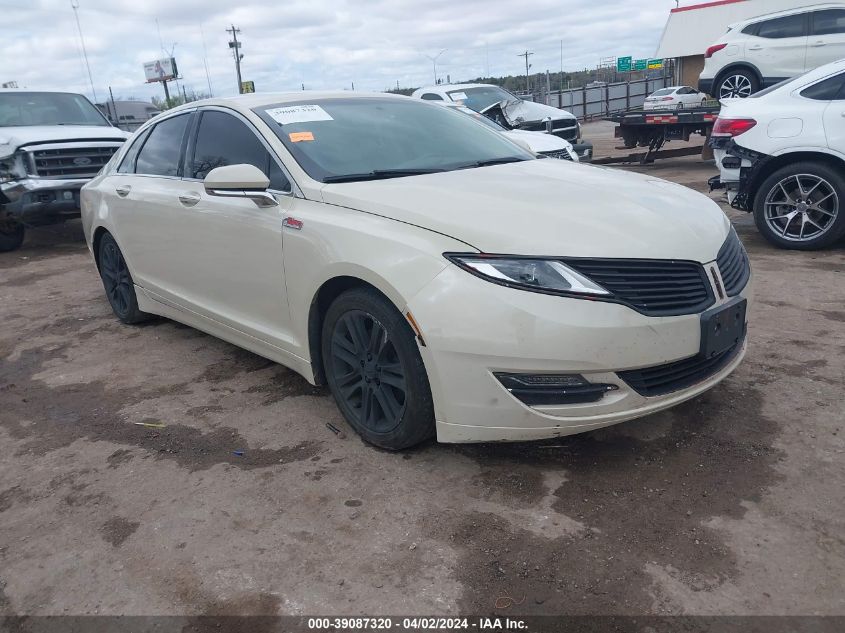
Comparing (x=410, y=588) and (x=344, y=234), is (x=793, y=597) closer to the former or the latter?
(x=410, y=588)

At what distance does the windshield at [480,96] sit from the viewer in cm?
1295

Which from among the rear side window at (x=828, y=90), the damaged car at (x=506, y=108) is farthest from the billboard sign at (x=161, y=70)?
the rear side window at (x=828, y=90)

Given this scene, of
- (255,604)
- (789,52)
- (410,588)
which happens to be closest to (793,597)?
(410,588)

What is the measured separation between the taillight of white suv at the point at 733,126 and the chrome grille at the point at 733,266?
3.59 metres

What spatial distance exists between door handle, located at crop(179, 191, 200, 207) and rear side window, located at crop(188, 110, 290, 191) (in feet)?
0.39

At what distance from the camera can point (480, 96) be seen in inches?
522

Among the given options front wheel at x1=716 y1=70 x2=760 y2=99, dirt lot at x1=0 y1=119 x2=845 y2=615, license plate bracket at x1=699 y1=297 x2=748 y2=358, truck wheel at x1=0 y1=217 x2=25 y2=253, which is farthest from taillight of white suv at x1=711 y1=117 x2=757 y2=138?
truck wheel at x1=0 y1=217 x2=25 y2=253

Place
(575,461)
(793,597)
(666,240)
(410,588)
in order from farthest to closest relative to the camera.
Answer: (575,461) < (666,240) < (410,588) < (793,597)

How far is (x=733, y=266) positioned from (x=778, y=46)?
12184mm

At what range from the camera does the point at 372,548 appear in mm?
2502

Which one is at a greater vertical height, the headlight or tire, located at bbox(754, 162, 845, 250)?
the headlight

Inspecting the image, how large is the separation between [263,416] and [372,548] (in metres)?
1.37

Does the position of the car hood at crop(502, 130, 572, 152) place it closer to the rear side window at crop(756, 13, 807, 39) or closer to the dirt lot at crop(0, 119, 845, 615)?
the dirt lot at crop(0, 119, 845, 615)

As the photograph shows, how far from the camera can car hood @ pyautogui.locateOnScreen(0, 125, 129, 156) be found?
8656 mm
